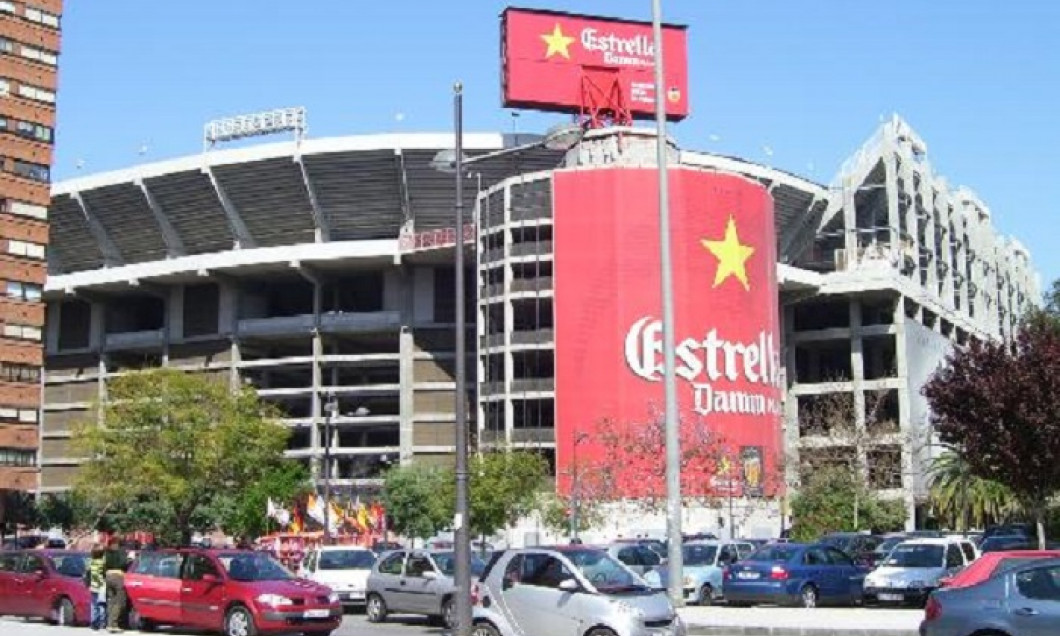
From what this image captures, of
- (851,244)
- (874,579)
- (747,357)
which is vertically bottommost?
(874,579)

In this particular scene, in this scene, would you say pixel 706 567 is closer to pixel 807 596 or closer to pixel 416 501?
pixel 807 596

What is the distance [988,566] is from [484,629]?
6.42 metres

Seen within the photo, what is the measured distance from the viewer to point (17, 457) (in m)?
71.4

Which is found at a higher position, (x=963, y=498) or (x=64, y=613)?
A: (x=963, y=498)

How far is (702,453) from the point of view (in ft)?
231

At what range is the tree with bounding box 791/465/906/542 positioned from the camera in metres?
63.1

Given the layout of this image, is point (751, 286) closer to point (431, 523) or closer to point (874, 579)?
point (431, 523)

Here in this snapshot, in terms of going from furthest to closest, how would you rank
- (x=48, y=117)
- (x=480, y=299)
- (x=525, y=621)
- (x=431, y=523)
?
1. (x=480, y=299)
2. (x=48, y=117)
3. (x=431, y=523)
4. (x=525, y=621)

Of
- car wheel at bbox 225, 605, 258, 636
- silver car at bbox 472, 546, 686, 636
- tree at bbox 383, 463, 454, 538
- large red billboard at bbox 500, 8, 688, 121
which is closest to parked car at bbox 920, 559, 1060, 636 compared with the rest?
silver car at bbox 472, 546, 686, 636

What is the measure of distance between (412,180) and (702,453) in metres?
28.9

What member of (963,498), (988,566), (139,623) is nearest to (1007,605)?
(988,566)

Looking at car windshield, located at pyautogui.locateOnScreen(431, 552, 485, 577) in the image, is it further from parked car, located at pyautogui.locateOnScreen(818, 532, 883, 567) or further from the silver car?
parked car, located at pyautogui.locateOnScreen(818, 532, 883, 567)

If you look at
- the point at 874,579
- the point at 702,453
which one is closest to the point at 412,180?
the point at 702,453

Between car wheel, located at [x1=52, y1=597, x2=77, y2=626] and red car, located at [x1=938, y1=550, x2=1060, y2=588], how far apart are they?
17489 millimetres
